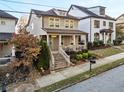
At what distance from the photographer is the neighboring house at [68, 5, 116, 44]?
136 feet

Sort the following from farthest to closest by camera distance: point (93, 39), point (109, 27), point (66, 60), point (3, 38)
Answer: point (109, 27) → point (93, 39) → point (3, 38) → point (66, 60)

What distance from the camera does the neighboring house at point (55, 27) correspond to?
32.5 metres

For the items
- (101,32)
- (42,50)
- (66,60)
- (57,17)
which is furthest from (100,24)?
(42,50)

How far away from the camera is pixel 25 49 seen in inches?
963

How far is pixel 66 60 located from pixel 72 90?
10.2m

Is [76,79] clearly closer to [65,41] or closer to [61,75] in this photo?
[61,75]

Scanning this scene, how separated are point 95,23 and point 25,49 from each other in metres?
20.6

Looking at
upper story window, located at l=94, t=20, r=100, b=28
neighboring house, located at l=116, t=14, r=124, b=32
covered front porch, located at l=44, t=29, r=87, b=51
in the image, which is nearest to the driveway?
covered front porch, located at l=44, t=29, r=87, b=51

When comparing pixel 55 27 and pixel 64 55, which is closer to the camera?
pixel 64 55

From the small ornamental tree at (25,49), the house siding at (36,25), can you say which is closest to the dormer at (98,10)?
the house siding at (36,25)

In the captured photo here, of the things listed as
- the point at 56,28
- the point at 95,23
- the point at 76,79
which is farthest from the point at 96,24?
the point at 76,79

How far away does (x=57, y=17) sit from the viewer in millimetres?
34688

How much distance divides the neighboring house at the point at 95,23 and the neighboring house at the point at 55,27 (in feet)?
13.5

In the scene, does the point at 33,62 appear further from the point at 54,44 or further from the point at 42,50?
the point at 54,44
